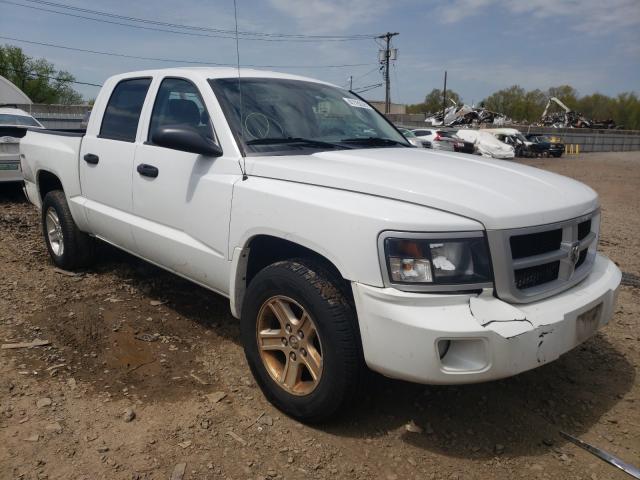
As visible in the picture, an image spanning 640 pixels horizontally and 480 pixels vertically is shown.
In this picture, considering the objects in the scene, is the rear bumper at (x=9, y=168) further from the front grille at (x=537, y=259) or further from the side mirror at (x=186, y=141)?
the front grille at (x=537, y=259)

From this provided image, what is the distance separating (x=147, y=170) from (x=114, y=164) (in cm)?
55

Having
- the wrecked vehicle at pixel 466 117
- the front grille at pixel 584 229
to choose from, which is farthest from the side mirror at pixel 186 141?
the wrecked vehicle at pixel 466 117

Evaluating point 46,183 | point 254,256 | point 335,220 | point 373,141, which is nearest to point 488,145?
point 46,183

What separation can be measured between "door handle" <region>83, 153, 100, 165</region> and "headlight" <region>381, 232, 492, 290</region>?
9.58ft

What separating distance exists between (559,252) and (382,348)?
1.00 m

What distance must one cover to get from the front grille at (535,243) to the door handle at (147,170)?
2.32 meters

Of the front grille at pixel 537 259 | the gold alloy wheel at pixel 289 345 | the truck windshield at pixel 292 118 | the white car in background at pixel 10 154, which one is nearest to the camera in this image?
the front grille at pixel 537 259

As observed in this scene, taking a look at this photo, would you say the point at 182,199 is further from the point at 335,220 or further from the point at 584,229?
the point at 584,229

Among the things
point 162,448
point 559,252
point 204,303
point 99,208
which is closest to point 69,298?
point 99,208

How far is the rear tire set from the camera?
5.00 metres

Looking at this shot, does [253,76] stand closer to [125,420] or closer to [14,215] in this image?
[125,420]

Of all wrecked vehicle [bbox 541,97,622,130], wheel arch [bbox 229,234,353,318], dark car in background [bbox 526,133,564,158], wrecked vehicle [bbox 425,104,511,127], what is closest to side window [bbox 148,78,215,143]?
wheel arch [bbox 229,234,353,318]

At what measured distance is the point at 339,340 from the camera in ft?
8.21

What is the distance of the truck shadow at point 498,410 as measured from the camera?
276 cm
